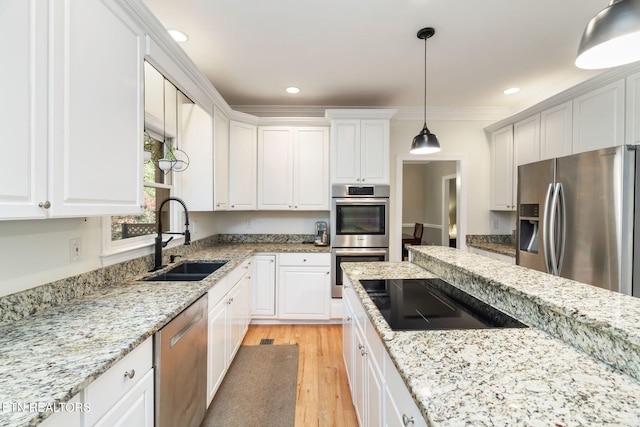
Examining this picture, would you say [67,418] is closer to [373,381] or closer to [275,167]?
[373,381]

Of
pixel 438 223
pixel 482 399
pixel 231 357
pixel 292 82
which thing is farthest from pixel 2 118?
pixel 438 223

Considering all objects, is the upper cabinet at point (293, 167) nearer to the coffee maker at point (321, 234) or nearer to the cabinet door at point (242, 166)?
the cabinet door at point (242, 166)

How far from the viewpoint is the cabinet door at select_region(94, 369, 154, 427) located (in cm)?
91

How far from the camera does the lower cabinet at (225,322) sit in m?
1.81

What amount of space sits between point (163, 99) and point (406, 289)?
8.40 feet

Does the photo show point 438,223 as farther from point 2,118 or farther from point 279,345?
point 2,118

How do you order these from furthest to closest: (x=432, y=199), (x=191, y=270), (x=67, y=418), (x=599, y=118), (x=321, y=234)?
(x=432, y=199), (x=321, y=234), (x=191, y=270), (x=599, y=118), (x=67, y=418)

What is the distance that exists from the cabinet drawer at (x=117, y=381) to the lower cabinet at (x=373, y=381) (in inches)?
37.8

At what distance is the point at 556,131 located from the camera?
2.68 metres

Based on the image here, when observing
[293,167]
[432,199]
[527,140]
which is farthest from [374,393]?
[432,199]

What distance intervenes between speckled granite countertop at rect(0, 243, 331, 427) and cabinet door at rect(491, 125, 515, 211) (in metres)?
3.56

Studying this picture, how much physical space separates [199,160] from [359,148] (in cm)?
180

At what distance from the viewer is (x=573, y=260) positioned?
203cm

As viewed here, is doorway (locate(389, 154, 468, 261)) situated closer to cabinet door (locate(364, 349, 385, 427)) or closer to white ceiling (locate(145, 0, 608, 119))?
white ceiling (locate(145, 0, 608, 119))
